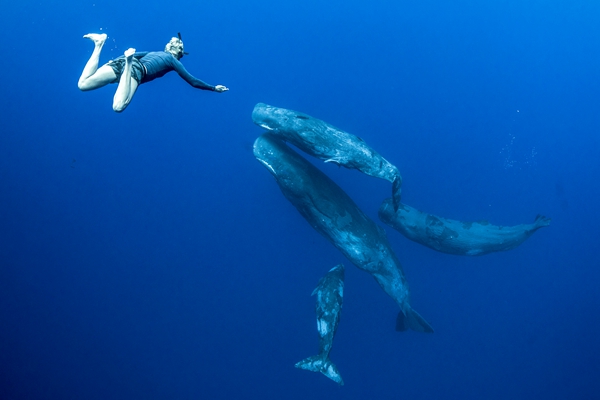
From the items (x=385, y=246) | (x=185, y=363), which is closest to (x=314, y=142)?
(x=385, y=246)

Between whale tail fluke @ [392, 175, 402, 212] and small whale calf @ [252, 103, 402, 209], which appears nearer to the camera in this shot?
small whale calf @ [252, 103, 402, 209]

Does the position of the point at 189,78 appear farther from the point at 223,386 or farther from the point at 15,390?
the point at 15,390

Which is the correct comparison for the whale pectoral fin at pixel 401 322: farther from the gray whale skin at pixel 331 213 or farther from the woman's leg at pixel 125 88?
the woman's leg at pixel 125 88

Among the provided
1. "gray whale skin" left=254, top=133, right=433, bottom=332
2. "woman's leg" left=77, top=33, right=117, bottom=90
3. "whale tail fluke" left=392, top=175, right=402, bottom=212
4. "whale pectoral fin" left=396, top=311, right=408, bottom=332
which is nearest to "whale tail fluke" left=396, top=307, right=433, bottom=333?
"whale pectoral fin" left=396, top=311, right=408, bottom=332

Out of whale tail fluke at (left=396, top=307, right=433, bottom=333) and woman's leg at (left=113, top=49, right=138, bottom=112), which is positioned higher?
whale tail fluke at (left=396, top=307, right=433, bottom=333)

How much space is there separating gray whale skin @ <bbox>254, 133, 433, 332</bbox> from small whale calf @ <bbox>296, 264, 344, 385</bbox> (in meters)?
0.81

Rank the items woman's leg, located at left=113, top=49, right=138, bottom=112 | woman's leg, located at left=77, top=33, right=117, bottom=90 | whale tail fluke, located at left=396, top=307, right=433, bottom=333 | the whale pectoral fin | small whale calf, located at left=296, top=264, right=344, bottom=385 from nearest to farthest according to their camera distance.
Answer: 1. woman's leg, located at left=113, top=49, right=138, bottom=112
2. woman's leg, located at left=77, top=33, right=117, bottom=90
3. small whale calf, located at left=296, top=264, right=344, bottom=385
4. whale tail fluke, located at left=396, top=307, right=433, bottom=333
5. the whale pectoral fin

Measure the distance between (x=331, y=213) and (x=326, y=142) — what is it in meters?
1.84

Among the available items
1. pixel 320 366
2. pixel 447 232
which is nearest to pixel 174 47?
pixel 320 366

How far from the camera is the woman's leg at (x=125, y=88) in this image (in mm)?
4789

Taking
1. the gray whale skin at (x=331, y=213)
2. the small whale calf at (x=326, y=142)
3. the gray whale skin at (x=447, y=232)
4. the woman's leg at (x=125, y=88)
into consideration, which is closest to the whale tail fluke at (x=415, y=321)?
the gray whale skin at (x=331, y=213)

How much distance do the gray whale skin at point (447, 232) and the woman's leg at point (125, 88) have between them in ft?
22.9

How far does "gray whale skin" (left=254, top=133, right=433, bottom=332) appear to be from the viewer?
25.6 feet

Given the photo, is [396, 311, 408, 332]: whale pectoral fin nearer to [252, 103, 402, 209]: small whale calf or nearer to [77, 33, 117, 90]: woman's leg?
[252, 103, 402, 209]: small whale calf
